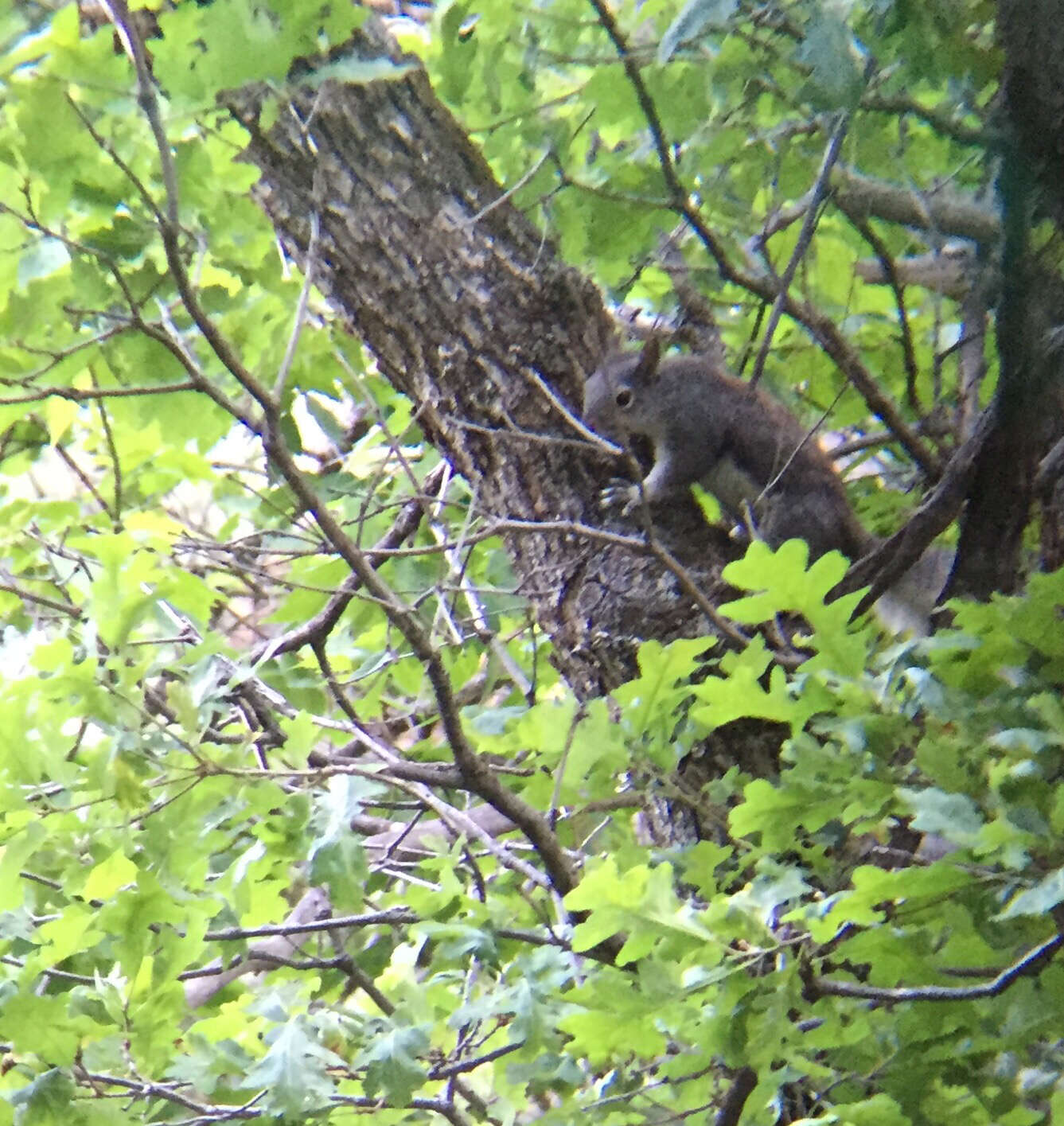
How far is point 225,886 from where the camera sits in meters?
1.03

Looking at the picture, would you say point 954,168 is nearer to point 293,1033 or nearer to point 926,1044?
point 926,1044

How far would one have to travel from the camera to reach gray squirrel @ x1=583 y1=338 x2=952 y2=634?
2018mm

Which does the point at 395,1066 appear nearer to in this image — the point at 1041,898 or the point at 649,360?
the point at 1041,898

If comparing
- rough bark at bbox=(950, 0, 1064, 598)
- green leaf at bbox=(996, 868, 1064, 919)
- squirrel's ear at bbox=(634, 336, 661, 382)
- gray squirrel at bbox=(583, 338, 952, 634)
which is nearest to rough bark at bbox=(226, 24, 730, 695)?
gray squirrel at bbox=(583, 338, 952, 634)

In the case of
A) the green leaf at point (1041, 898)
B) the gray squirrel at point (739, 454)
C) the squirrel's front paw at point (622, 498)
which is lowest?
the green leaf at point (1041, 898)

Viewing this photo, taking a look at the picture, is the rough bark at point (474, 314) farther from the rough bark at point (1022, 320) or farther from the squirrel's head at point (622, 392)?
the rough bark at point (1022, 320)

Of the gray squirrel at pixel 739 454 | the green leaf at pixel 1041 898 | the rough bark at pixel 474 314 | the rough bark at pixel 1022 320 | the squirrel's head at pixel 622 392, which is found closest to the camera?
the green leaf at pixel 1041 898

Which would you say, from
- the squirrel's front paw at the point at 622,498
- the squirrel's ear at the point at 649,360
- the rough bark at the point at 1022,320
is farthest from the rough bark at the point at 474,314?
the squirrel's ear at the point at 649,360

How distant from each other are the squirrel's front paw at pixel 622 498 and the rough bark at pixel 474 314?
1 centimetres

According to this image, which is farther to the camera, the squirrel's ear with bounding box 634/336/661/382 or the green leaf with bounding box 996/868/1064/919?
the squirrel's ear with bounding box 634/336/661/382

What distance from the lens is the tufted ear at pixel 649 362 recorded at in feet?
7.13

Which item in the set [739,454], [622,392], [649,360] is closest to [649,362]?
[649,360]

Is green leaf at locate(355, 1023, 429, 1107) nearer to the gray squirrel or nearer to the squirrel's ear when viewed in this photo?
the gray squirrel

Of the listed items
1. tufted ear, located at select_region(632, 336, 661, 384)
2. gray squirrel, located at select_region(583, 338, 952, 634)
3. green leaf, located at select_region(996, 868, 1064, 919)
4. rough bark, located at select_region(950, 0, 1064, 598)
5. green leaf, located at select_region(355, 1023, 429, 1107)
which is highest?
tufted ear, located at select_region(632, 336, 661, 384)
